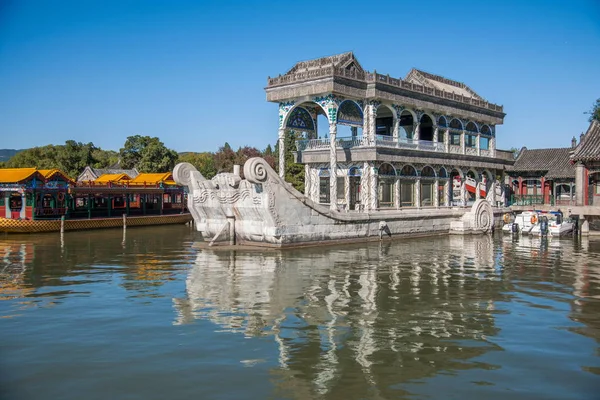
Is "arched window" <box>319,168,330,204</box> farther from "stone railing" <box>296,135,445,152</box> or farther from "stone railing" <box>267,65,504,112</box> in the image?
"stone railing" <box>267,65,504,112</box>

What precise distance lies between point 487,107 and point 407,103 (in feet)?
28.6

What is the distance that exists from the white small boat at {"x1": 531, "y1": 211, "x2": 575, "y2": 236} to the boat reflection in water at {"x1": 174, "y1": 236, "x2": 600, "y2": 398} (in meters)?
8.63

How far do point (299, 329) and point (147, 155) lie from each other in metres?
46.4

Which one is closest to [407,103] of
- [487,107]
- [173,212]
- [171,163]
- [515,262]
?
[487,107]

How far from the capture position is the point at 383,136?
2661cm

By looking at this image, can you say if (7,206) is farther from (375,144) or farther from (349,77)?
(375,144)

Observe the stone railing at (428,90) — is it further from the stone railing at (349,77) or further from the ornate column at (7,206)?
the ornate column at (7,206)

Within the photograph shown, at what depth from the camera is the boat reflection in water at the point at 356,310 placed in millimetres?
7488

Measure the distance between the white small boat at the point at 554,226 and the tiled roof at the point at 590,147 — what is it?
3147 millimetres

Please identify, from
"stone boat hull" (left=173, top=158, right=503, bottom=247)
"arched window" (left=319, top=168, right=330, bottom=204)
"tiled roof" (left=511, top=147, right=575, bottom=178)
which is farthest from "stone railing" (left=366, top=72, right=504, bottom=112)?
"tiled roof" (left=511, top=147, right=575, bottom=178)

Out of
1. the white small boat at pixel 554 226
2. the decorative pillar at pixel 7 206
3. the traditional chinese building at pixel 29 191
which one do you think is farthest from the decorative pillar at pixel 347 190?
the decorative pillar at pixel 7 206

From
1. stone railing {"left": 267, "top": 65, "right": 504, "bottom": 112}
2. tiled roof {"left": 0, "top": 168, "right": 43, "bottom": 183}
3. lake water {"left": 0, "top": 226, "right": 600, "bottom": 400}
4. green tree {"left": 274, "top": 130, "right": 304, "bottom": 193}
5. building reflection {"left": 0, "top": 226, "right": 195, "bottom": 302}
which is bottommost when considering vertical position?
lake water {"left": 0, "top": 226, "right": 600, "bottom": 400}

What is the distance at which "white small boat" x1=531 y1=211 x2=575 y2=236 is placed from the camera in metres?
27.1

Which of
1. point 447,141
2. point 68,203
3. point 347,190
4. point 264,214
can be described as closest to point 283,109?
point 347,190
